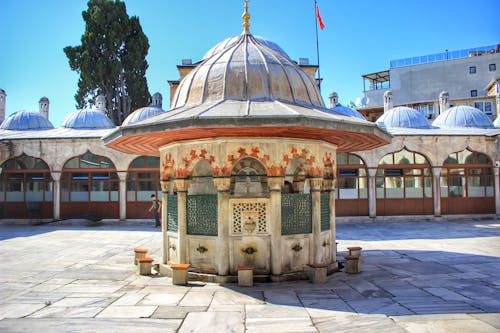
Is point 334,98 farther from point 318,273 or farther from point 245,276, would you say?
point 245,276

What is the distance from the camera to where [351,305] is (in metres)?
6.45

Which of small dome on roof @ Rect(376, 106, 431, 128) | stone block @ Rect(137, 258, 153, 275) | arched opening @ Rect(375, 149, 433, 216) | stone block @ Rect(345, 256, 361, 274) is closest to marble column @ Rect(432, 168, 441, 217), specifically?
arched opening @ Rect(375, 149, 433, 216)

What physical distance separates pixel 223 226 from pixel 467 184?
17783mm

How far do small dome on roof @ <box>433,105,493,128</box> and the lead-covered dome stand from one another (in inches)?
752

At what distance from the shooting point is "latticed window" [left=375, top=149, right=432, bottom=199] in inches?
826

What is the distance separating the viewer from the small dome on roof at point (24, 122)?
24719 mm

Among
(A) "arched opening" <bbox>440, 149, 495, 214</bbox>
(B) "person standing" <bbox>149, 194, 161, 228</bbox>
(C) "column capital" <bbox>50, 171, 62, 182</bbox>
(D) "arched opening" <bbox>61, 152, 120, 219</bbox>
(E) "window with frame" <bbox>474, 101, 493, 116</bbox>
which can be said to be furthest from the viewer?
(E) "window with frame" <bbox>474, 101, 493, 116</bbox>

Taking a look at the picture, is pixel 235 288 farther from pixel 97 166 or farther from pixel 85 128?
pixel 85 128

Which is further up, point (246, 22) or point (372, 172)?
point (246, 22)

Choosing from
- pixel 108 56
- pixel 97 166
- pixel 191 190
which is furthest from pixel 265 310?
pixel 108 56

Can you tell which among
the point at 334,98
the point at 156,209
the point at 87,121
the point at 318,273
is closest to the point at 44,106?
the point at 87,121

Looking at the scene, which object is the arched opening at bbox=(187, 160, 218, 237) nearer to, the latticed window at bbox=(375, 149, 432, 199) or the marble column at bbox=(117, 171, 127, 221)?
the marble column at bbox=(117, 171, 127, 221)

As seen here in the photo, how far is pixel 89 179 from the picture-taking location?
68.5 ft

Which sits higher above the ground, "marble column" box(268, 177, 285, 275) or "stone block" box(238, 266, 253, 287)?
"marble column" box(268, 177, 285, 275)
